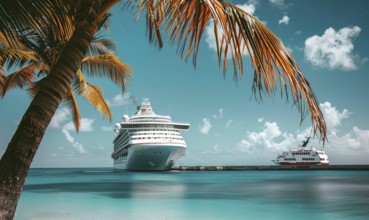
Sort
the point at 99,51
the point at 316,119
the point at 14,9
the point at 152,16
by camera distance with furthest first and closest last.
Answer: the point at 99,51 < the point at 152,16 < the point at 14,9 < the point at 316,119

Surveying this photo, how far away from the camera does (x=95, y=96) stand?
380 inches

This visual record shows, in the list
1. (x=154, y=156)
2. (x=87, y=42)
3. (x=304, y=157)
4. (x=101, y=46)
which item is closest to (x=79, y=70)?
(x=101, y=46)

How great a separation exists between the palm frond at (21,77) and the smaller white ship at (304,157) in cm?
8953

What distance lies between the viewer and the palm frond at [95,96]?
30.9 ft

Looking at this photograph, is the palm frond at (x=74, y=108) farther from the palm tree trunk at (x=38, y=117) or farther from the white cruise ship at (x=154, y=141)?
the white cruise ship at (x=154, y=141)

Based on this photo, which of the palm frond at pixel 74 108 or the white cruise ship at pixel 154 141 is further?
the white cruise ship at pixel 154 141

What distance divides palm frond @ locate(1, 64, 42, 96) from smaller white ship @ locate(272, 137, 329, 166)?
89.5 m

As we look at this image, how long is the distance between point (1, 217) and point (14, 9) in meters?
1.42

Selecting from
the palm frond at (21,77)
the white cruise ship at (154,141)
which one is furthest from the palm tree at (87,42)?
the white cruise ship at (154,141)

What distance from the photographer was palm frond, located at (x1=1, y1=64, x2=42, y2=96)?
27.3ft

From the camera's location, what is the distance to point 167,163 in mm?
55781

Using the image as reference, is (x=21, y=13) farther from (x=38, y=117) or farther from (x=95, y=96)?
(x=95, y=96)

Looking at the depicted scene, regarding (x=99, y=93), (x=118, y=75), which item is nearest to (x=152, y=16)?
(x=118, y=75)

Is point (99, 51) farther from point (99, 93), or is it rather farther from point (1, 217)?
point (1, 217)
